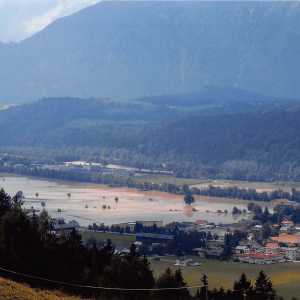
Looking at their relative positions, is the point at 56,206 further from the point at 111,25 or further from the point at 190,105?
the point at 111,25

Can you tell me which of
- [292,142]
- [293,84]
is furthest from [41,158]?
[293,84]

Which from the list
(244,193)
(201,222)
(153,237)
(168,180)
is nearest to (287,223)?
(201,222)

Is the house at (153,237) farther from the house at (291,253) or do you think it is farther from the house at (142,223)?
the house at (291,253)

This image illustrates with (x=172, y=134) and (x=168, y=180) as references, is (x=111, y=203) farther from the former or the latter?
(x=172, y=134)

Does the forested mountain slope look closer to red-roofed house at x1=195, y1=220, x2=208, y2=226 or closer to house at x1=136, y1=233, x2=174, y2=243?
red-roofed house at x1=195, y1=220, x2=208, y2=226

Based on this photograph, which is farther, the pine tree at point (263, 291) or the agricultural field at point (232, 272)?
the agricultural field at point (232, 272)

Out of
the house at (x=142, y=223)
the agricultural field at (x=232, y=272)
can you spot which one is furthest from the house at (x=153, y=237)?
the agricultural field at (x=232, y=272)
